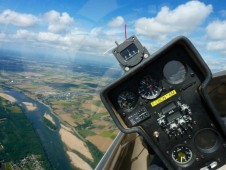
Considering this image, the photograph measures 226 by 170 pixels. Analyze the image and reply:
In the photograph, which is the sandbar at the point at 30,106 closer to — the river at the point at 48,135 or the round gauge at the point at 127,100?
the river at the point at 48,135

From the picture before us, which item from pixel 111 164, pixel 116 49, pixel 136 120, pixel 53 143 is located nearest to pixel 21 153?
pixel 53 143

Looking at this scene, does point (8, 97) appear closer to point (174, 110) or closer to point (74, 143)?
point (74, 143)

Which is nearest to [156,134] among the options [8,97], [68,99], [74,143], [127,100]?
[127,100]

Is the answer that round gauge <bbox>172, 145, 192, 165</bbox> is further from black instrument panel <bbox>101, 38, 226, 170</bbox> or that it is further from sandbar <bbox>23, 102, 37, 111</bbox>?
sandbar <bbox>23, 102, 37, 111</bbox>

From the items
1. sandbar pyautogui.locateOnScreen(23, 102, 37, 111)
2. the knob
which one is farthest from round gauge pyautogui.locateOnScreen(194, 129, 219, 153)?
sandbar pyautogui.locateOnScreen(23, 102, 37, 111)

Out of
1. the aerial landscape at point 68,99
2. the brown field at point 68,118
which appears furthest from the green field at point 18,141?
the brown field at point 68,118

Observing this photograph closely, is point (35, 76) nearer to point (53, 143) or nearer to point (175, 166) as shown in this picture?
point (53, 143)
